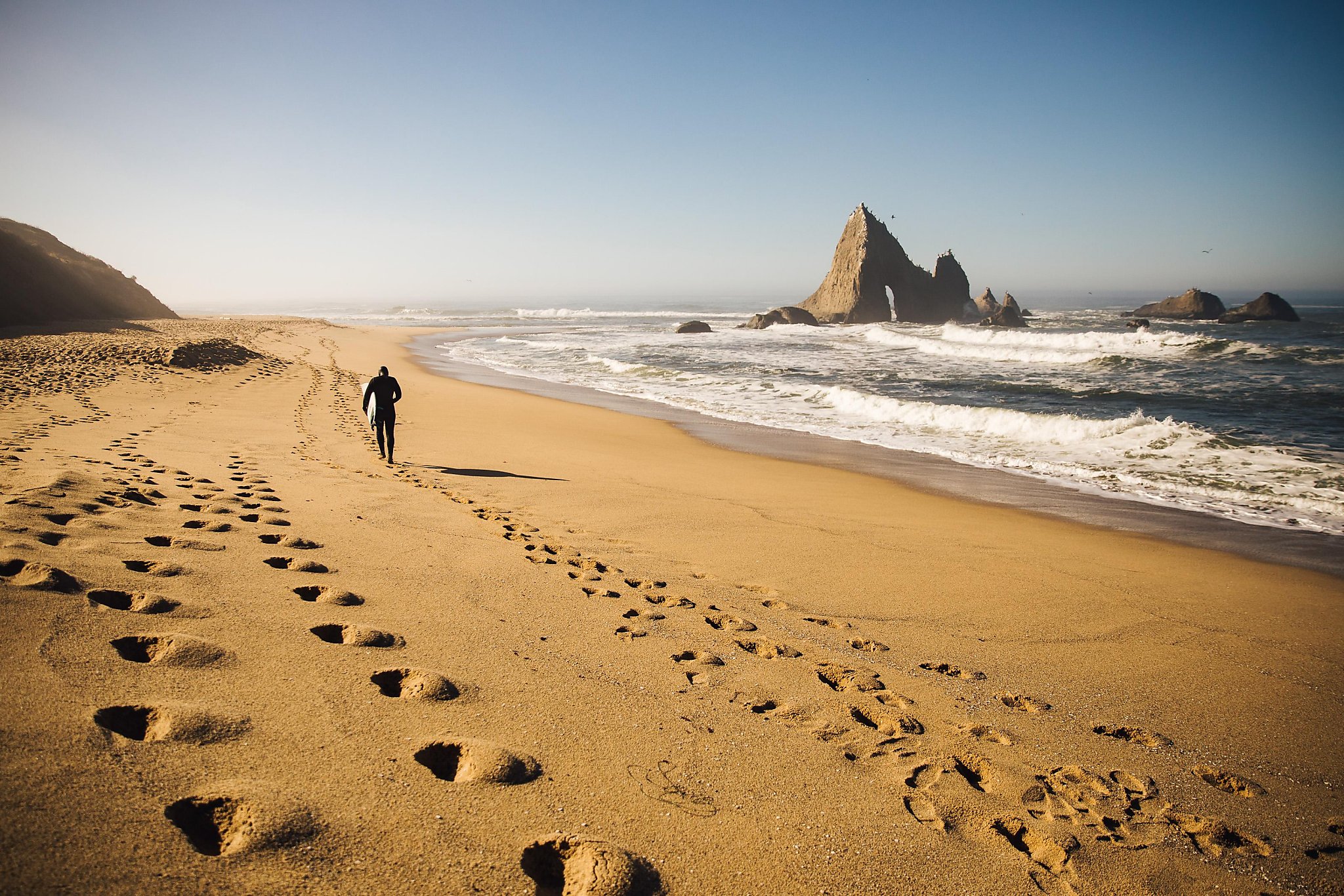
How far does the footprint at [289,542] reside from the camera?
12.9 ft

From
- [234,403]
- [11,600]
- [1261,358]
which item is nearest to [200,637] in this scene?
[11,600]

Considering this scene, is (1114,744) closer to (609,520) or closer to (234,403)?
(609,520)

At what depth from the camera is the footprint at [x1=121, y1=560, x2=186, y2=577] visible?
10.1 feet

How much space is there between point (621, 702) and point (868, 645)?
1678mm

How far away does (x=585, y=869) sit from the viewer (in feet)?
5.61

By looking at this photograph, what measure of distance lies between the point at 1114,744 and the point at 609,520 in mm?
4037

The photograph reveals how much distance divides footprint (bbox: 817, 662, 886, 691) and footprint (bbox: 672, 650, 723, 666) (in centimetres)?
54

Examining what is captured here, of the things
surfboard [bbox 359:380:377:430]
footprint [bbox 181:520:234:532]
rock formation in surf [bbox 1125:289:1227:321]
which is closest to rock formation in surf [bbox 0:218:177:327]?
surfboard [bbox 359:380:377:430]

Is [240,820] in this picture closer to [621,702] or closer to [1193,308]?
[621,702]

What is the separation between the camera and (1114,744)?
2816 mm

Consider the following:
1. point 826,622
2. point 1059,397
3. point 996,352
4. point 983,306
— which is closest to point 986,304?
point 983,306

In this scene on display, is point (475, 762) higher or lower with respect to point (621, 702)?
higher

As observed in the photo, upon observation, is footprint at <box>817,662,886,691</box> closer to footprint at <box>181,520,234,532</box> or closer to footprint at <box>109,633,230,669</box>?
footprint at <box>109,633,230,669</box>

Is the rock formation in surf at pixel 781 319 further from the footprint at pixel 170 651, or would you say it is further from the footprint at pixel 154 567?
the footprint at pixel 170 651
